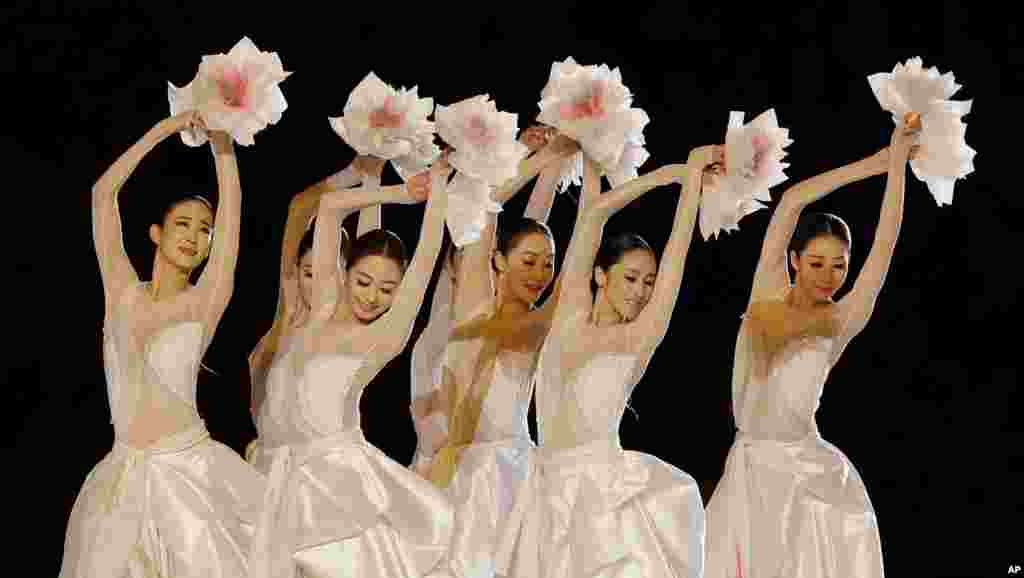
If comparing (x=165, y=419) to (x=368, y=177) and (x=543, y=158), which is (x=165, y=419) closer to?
(x=368, y=177)

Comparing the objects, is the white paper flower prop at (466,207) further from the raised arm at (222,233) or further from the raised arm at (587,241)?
the raised arm at (222,233)

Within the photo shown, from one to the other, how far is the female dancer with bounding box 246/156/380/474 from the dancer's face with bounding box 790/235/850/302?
129 cm

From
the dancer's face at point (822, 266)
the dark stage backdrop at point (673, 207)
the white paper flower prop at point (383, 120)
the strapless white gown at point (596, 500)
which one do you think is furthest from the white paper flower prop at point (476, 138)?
the dark stage backdrop at point (673, 207)

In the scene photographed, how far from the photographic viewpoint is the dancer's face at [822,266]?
5.77 metres

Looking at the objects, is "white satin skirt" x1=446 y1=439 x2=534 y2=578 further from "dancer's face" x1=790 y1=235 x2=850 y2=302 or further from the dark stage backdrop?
the dark stage backdrop

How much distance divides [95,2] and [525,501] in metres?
2.25

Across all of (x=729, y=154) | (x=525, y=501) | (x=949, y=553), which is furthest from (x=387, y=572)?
(x=949, y=553)

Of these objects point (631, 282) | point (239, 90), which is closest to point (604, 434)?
point (631, 282)

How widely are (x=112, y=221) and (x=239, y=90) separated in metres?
0.49

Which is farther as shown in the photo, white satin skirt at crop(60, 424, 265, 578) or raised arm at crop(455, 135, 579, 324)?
raised arm at crop(455, 135, 579, 324)

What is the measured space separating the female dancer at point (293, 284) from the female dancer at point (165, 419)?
31 centimetres

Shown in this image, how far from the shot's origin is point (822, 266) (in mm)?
5781

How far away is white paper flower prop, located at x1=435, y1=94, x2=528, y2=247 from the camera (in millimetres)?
5250

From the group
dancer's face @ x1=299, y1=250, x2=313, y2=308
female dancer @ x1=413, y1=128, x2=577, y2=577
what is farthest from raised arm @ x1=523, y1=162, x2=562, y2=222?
dancer's face @ x1=299, y1=250, x2=313, y2=308
